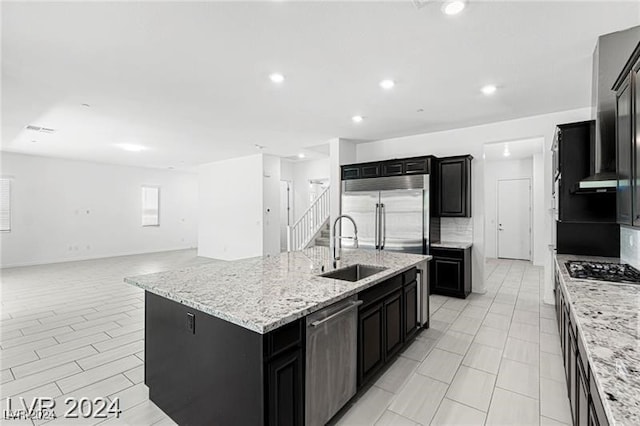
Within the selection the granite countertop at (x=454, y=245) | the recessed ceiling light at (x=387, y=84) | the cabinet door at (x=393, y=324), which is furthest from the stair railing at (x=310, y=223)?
the cabinet door at (x=393, y=324)

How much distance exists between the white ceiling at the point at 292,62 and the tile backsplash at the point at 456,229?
5.43 feet

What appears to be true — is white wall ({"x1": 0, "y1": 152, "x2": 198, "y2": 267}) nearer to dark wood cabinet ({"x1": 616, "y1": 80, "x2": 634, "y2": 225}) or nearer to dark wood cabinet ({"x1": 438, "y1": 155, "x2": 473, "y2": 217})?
dark wood cabinet ({"x1": 438, "y1": 155, "x2": 473, "y2": 217})

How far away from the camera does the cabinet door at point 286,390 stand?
1.50 metres

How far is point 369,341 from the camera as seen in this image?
90.4 inches

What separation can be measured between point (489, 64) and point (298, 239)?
5477 mm

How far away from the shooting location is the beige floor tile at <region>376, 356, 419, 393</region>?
2404 millimetres

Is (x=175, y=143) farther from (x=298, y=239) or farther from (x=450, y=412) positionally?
(x=450, y=412)

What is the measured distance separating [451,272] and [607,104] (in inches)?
117

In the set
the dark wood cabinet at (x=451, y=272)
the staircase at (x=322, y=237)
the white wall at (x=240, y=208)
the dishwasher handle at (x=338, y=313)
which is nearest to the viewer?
the dishwasher handle at (x=338, y=313)

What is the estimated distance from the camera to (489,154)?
303 inches

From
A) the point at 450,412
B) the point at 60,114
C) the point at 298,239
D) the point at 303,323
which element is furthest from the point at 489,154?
the point at 60,114

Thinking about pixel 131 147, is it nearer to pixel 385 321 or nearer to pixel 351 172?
pixel 351 172

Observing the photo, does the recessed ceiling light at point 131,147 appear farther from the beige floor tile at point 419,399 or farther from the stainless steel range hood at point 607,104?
the stainless steel range hood at point 607,104

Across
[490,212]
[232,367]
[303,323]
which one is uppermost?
[490,212]
